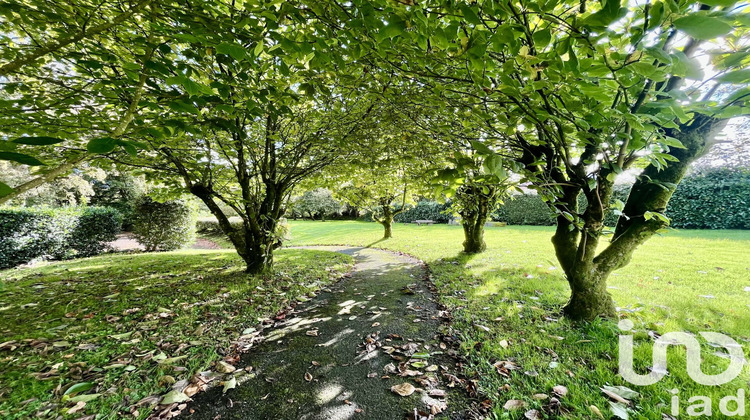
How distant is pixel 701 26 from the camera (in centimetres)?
93

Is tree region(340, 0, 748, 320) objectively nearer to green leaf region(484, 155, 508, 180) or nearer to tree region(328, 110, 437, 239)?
green leaf region(484, 155, 508, 180)

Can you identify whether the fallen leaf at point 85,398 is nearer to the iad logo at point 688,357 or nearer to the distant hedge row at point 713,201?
the iad logo at point 688,357

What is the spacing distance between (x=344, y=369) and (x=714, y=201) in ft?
61.0

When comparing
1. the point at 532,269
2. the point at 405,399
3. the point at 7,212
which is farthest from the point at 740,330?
the point at 7,212

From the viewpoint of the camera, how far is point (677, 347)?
2900 millimetres

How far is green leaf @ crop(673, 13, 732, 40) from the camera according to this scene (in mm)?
892

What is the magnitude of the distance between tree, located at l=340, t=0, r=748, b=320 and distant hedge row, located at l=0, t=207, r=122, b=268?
43.1ft

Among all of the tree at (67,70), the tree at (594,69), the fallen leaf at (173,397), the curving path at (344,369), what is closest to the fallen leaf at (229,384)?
the curving path at (344,369)

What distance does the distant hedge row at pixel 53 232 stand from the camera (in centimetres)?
850

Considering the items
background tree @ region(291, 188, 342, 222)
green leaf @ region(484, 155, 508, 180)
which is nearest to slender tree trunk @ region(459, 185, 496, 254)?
green leaf @ region(484, 155, 508, 180)

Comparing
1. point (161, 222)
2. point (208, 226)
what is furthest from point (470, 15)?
point (208, 226)

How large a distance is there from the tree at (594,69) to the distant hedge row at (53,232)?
1312 cm

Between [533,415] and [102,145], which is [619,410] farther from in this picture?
[102,145]

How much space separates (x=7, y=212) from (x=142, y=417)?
11.5 meters
